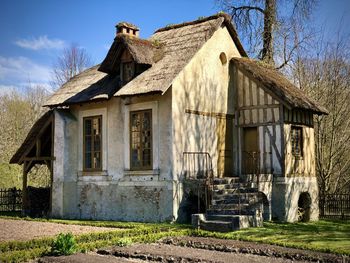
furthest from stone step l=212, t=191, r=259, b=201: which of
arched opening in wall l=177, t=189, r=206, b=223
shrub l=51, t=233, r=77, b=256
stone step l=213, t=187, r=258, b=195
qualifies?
shrub l=51, t=233, r=77, b=256

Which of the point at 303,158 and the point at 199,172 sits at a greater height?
the point at 303,158

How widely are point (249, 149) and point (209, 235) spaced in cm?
728

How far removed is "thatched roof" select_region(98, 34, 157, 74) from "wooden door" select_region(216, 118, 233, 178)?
3944 millimetres

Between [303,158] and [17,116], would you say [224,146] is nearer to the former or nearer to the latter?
[303,158]

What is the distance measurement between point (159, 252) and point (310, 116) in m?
12.2

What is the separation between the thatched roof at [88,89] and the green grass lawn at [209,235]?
18.2 feet

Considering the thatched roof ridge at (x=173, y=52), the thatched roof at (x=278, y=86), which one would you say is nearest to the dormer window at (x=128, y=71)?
the thatched roof ridge at (x=173, y=52)

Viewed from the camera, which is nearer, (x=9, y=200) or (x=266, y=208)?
(x=266, y=208)

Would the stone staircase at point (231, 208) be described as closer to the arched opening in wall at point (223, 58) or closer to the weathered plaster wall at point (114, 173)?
the weathered plaster wall at point (114, 173)

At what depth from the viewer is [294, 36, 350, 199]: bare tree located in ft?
77.5

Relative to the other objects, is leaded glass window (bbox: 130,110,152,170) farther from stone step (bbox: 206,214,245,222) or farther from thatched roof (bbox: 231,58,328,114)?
thatched roof (bbox: 231,58,328,114)

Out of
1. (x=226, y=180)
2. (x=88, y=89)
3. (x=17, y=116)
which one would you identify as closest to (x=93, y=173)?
(x=88, y=89)

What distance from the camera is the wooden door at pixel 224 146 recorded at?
19.1m

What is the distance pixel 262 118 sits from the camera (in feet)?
62.3
